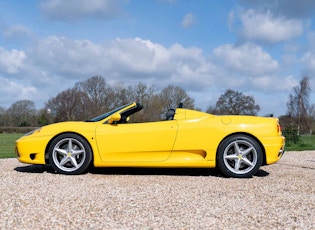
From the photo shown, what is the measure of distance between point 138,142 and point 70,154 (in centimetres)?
113

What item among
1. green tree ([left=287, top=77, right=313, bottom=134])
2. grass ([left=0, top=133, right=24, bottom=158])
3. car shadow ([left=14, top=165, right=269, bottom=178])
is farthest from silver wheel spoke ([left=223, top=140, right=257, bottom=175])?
green tree ([left=287, top=77, right=313, bottom=134])

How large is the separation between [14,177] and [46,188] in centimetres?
116

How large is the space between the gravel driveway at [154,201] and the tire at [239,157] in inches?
8.0

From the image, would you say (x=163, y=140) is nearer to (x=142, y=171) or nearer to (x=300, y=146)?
(x=142, y=171)

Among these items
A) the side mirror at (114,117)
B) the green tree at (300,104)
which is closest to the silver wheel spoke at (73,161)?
→ the side mirror at (114,117)

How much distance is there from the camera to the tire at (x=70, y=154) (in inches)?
231

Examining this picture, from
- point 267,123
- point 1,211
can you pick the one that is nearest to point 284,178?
point 267,123

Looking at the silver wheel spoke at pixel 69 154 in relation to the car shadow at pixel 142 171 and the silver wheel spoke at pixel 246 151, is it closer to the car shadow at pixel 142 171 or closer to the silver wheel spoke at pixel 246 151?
the car shadow at pixel 142 171

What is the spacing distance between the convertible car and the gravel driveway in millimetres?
244

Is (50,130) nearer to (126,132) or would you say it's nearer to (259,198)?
(126,132)

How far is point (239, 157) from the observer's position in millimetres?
5820

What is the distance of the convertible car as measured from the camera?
5.84m

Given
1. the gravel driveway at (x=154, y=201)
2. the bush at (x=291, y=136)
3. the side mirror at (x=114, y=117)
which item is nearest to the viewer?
the gravel driveway at (x=154, y=201)

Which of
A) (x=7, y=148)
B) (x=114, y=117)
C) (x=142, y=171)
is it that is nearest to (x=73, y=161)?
(x=114, y=117)
